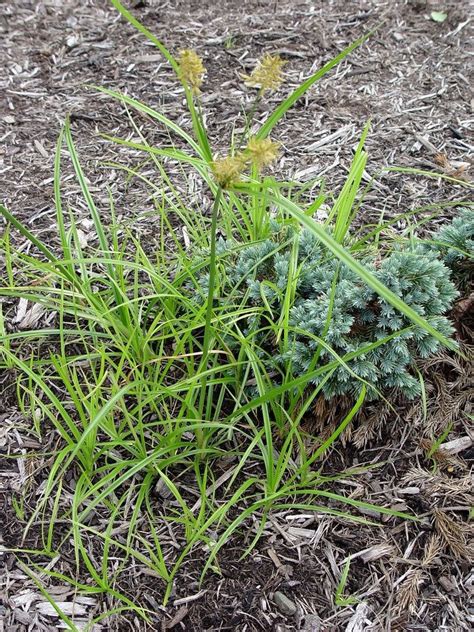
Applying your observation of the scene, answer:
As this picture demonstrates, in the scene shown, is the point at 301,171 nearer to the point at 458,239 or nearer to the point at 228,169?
the point at 458,239

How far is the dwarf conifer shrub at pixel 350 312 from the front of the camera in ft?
7.23

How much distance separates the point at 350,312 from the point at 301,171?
1.13 m

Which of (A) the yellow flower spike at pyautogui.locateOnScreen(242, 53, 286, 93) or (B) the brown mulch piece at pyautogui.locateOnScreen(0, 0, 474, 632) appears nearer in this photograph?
(A) the yellow flower spike at pyautogui.locateOnScreen(242, 53, 286, 93)

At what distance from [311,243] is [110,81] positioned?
202 cm

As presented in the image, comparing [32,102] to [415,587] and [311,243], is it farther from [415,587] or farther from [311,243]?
[415,587]

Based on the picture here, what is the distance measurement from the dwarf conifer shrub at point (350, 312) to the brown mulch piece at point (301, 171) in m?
0.19

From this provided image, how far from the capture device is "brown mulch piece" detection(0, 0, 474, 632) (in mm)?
1968

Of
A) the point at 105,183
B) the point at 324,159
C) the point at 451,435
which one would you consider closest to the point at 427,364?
the point at 451,435

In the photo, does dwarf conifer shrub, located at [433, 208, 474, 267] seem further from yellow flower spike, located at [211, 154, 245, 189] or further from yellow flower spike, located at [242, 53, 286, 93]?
yellow flower spike, located at [211, 154, 245, 189]

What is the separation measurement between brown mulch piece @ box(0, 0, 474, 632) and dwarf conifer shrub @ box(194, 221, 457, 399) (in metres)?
0.19

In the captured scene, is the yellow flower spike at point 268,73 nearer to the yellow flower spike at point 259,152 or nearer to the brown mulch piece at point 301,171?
the yellow flower spike at point 259,152

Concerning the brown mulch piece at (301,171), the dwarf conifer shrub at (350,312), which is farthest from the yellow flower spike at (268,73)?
the brown mulch piece at (301,171)

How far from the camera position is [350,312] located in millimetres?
2299

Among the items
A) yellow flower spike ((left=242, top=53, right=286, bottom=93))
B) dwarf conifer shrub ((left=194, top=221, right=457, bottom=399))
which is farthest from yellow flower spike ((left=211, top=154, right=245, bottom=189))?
dwarf conifer shrub ((left=194, top=221, right=457, bottom=399))
